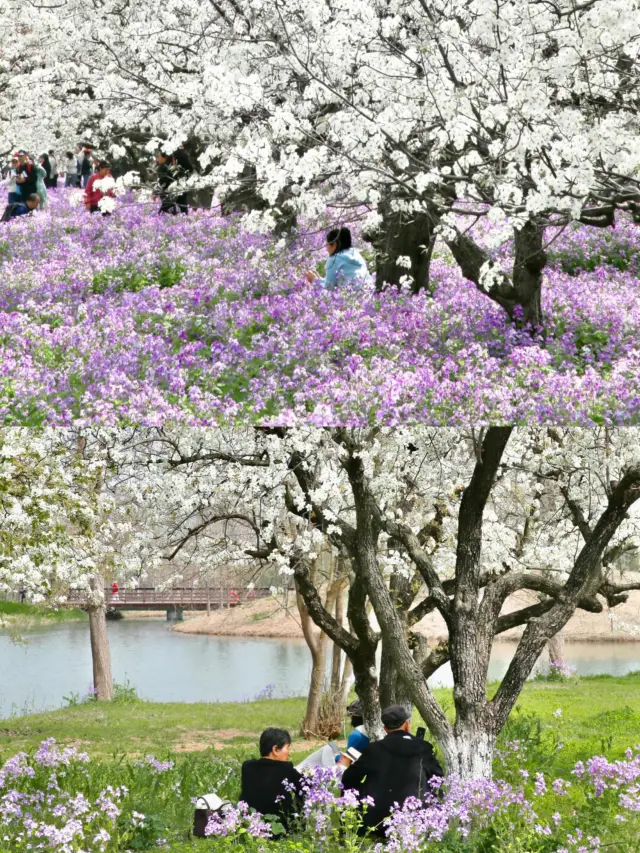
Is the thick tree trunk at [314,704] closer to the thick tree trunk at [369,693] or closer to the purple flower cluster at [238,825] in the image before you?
the thick tree trunk at [369,693]

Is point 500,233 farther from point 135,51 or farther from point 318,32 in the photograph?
point 135,51

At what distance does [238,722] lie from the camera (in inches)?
739

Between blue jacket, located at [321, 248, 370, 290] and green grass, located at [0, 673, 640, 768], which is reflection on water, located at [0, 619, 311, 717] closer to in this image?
green grass, located at [0, 673, 640, 768]

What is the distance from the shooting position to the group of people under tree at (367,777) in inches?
313

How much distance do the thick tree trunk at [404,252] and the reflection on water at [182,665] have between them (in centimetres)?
1419

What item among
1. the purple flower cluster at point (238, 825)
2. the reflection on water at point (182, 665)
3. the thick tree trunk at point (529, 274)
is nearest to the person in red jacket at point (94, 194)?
the thick tree trunk at point (529, 274)

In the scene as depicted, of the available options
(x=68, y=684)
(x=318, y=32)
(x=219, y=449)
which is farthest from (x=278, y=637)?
(x=318, y=32)

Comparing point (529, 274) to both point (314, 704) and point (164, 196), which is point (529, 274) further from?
point (164, 196)

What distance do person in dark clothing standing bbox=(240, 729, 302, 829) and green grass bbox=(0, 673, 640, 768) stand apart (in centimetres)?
492

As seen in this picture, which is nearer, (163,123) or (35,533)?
(35,533)

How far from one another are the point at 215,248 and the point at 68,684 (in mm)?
16104

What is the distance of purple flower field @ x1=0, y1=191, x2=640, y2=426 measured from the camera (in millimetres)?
11250

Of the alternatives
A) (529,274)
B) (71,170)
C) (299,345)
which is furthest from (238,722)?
(71,170)

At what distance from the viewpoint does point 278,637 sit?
3744cm
